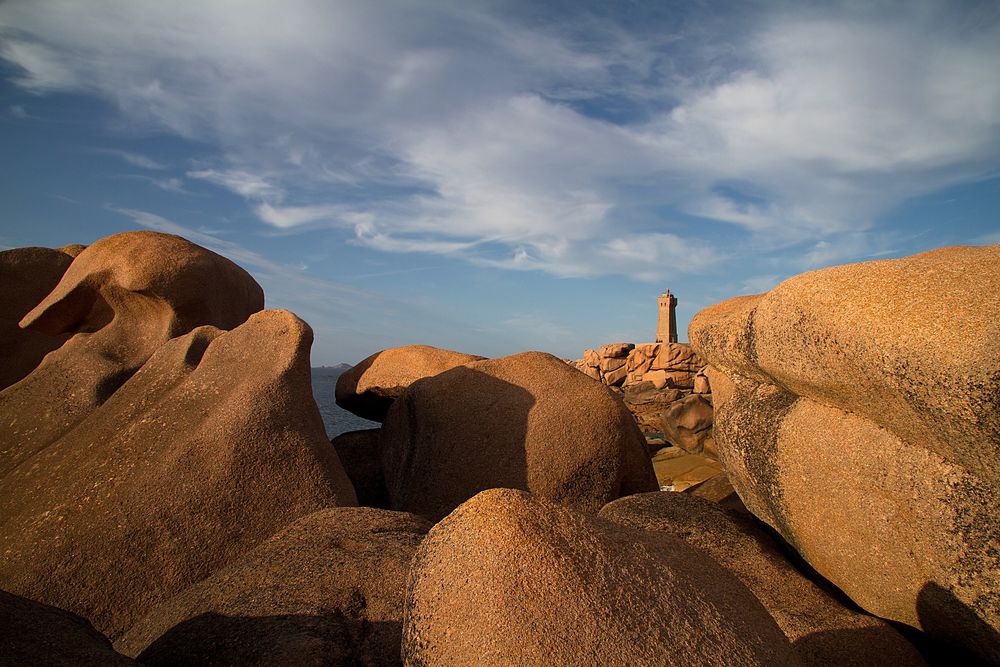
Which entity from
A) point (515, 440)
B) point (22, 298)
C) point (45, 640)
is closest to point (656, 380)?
point (515, 440)

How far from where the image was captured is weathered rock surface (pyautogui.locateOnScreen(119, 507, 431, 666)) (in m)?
1.99

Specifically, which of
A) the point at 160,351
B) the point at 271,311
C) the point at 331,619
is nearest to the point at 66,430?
the point at 160,351

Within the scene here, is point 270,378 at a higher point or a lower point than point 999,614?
higher

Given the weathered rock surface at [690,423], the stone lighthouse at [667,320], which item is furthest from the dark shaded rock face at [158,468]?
the stone lighthouse at [667,320]

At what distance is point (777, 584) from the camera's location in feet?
9.34

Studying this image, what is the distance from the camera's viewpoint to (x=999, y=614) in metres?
2.29

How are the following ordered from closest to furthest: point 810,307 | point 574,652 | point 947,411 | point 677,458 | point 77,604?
point 574,652
point 947,411
point 810,307
point 77,604
point 677,458

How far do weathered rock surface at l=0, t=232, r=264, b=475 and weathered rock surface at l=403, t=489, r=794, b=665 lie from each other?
404 cm

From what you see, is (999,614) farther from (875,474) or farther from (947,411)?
(947,411)

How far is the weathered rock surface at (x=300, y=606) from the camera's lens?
199 centimetres

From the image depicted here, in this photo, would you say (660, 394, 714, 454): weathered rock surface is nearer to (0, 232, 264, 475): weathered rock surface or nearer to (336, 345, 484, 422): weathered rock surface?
(336, 345, 484, 422): weathered rock surface

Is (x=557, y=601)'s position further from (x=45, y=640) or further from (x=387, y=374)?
(x=387, y=374)

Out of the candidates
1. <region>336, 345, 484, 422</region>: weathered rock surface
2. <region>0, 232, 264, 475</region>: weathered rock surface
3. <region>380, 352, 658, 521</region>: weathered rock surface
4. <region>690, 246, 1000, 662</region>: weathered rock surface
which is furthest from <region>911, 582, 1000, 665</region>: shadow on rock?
<region>0, 232, 264, 475</region>: weathered rock surface

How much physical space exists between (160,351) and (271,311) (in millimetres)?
899
